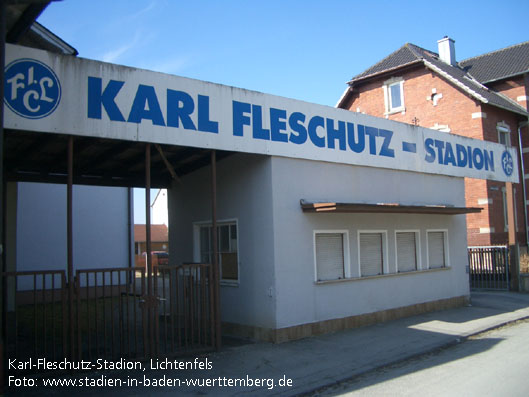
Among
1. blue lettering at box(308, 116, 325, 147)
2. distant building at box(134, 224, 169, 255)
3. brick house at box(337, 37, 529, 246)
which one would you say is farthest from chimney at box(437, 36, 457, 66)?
distant building at box(134, 224, 169, 255)

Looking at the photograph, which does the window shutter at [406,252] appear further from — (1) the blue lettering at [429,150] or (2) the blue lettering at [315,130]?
(2) the blue lettering at [315,130]

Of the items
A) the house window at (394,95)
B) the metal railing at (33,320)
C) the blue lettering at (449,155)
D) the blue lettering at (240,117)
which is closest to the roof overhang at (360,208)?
the blue lettering at (240,117)

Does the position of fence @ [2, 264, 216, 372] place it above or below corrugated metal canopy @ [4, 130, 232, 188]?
below

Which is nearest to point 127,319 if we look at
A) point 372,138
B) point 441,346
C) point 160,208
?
point 441,346

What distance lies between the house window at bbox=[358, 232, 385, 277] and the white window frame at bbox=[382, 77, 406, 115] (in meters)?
16.6

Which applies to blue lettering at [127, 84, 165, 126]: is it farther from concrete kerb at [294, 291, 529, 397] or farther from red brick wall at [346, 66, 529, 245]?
red brick wall at [346, 66, 529, 245]

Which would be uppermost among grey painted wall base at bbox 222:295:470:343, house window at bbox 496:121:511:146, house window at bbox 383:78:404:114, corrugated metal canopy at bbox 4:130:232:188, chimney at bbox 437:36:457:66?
chimney at bbox 437:36:457:66

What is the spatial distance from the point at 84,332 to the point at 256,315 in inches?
161

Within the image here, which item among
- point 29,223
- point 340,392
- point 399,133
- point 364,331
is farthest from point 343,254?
point 29,223

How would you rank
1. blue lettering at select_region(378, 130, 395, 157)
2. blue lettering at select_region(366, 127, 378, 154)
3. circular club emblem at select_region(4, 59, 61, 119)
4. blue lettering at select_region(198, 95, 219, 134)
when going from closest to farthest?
circular club emblem at select_region(4, 59, 61, 119) < blue lettering at select_region(198, 95, 219, 134) < blue lettering at select_region(366, 127, 378, 154) < blue lettering at select_region(378, 130, 395, 157)

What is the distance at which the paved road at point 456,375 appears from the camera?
6.17 metres

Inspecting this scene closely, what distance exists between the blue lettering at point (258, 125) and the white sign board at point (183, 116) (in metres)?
0.02

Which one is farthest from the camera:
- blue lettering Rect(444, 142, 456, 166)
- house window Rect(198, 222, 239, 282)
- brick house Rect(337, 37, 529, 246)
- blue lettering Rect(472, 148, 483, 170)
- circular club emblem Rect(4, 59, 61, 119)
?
brick house Rect(337, 37, 529, 246)

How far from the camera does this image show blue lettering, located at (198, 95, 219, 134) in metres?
8.48
